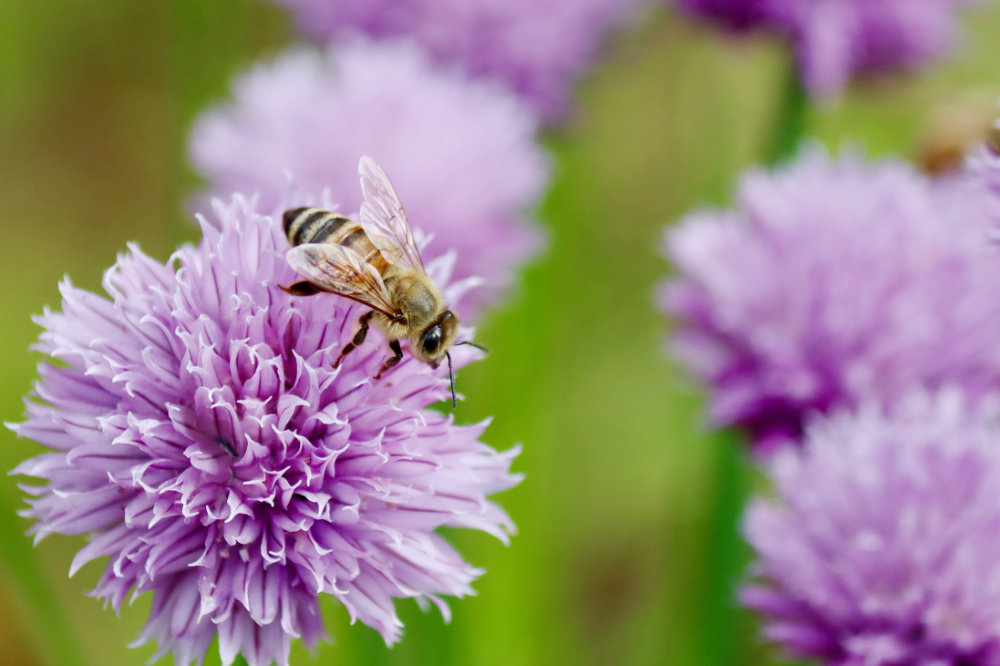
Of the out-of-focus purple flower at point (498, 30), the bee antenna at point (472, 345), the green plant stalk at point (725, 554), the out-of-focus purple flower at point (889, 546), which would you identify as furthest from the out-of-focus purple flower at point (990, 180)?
the out-of-focus purple flower at point (498, 30)

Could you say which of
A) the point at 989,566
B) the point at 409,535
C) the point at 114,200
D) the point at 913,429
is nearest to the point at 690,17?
the point at 913,429

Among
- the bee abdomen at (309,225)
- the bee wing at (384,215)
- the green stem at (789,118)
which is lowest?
the bee abdomen at (309,225)

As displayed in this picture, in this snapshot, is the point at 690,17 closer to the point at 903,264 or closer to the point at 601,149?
the point at 903,264

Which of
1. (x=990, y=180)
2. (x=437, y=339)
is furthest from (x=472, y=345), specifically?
(x=990, y=180)

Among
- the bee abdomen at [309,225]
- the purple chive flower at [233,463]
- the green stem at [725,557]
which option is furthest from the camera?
the green stem at [725,557]

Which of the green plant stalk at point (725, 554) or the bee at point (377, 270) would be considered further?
the green plant stalk at point (725, 554)

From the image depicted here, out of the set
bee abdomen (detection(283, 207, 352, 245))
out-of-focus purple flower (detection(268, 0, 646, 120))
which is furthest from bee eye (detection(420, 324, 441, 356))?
out-of-focus purple flower (detection(268, 0, 646, 120))

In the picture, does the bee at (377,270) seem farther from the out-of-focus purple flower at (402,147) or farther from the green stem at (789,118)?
the green stem at (789,118)
